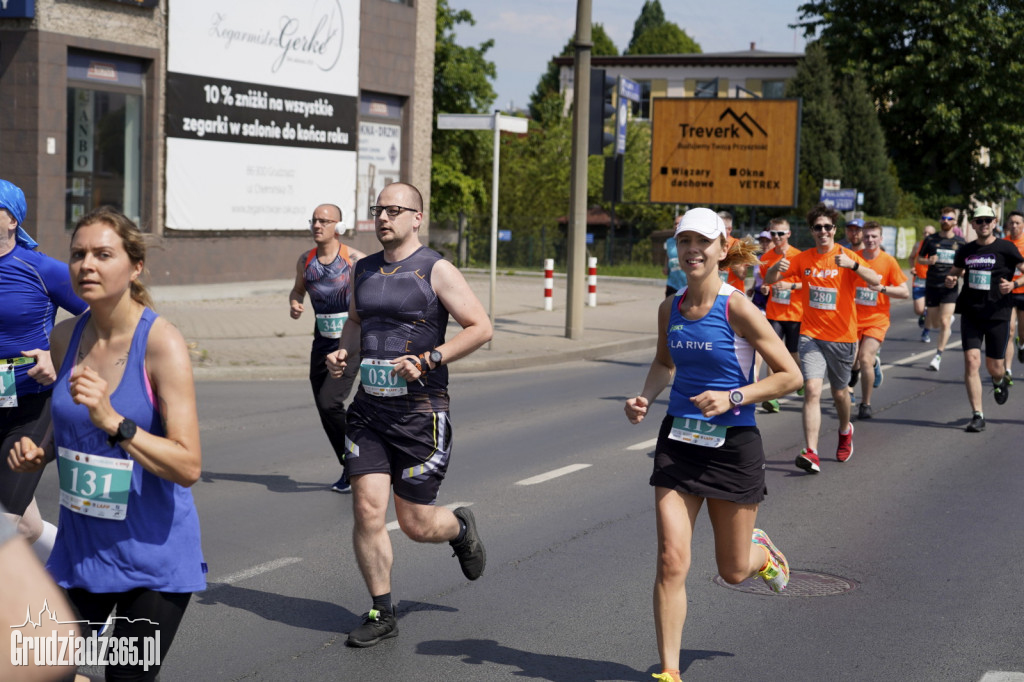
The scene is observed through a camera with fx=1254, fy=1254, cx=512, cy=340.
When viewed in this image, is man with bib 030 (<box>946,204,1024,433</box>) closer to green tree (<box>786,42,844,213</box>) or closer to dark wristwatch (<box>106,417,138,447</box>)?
dark wristwatch (<box>106,417,138,447</box>)

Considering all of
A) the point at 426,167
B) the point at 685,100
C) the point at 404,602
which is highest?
the point at 685,100

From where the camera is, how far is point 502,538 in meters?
7.23

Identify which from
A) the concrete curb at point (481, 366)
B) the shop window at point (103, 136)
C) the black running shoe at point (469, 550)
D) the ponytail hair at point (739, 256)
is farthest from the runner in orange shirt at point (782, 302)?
the shop window at point (103, 136)

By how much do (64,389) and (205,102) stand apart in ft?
68.2

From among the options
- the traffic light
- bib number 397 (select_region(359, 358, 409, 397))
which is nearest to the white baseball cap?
bib number 397 (select_region(359, 358, 409, 397))

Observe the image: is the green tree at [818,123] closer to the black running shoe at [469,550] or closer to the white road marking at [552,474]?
the white road marking at [552,474]

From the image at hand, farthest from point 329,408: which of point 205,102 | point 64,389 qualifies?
point 205,102

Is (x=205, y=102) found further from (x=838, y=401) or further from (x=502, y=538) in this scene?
(x=502, y=538)

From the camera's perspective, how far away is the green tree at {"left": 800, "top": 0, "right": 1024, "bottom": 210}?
176ft

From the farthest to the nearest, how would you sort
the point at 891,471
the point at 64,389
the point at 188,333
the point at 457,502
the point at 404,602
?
the point at 188,333 → the point at 891,471 → the point at 457,502 → the point at 404,602 → the point at 64,389

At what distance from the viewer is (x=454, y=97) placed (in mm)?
43312

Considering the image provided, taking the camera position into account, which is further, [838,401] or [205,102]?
[205,102]

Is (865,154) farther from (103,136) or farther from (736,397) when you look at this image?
(736,397)

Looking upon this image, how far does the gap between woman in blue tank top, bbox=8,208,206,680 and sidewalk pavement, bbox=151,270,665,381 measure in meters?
8.38
